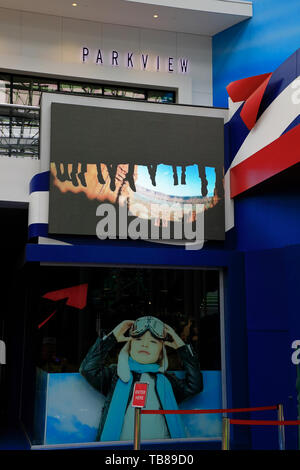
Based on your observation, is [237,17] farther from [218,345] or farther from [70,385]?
[70,385]

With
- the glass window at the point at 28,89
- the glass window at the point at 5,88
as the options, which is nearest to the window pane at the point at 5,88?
the glass window at the point at 5,88

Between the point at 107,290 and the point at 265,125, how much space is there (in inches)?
156

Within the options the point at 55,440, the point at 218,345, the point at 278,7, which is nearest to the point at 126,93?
the point at 278,7

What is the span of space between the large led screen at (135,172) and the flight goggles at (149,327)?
1.52m

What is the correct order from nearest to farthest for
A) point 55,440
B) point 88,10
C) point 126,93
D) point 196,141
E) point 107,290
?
point 55,440, point 107,290, point 196,141, point 88,10, point 126,93

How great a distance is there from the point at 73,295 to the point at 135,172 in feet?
8.27

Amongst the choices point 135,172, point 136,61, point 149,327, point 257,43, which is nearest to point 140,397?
point 149,327

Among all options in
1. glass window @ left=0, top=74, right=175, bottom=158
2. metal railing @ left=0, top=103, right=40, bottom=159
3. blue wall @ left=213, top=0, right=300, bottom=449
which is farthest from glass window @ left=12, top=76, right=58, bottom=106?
blue wall @ left=213, top=0, right=300, bottom=449

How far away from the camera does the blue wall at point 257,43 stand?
1312 centimetres

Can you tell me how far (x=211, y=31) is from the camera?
16.1m

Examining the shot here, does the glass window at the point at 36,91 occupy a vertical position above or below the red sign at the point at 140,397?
above

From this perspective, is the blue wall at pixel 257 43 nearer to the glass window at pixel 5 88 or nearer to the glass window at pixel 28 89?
the glass window at pixel 28 89

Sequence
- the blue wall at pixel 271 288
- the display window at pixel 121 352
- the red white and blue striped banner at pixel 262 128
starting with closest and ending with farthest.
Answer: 1. the red white and blue striped banner at pixel 262 128
2. the blue wall at pixel 271 288
3. the display window at pixel 121 352

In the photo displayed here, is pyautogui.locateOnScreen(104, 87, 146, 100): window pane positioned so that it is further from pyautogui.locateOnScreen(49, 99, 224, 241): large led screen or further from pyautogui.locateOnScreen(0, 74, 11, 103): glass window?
pyautogui.locateOnScreen(49, 99, 224, 241): large led screen
